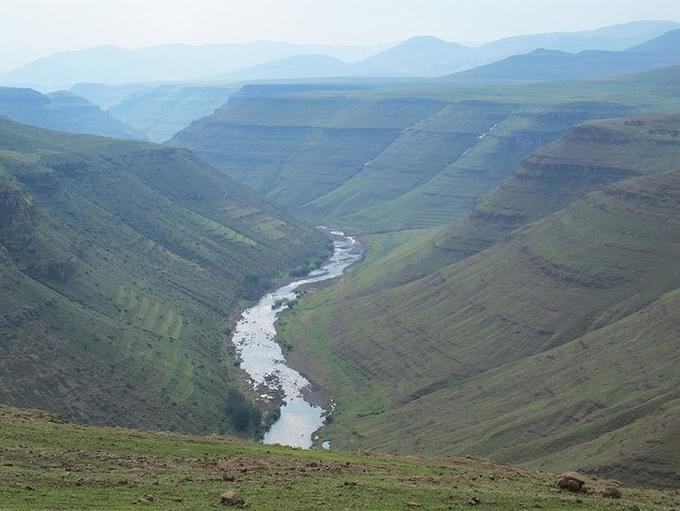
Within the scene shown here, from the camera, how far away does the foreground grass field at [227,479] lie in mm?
48219

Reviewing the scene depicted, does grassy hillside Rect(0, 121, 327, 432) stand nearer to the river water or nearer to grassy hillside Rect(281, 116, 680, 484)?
the river water

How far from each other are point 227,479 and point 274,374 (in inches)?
3820

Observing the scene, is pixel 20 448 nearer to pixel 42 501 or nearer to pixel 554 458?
pixel 42 501

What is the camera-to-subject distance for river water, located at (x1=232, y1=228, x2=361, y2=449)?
12462 cm

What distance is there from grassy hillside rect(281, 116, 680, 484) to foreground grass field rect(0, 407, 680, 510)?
2734 cm

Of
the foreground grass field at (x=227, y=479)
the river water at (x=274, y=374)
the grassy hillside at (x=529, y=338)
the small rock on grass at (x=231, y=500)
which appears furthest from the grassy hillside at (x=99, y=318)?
the small rock on grass at (x=231, y=500)

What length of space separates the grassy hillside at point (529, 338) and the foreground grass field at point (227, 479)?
2734 cm

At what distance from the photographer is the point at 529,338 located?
136 m

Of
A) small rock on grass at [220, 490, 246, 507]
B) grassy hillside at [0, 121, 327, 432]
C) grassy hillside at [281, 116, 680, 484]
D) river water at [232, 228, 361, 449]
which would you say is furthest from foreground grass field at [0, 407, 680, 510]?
river water at [232, 228, 361, 449]

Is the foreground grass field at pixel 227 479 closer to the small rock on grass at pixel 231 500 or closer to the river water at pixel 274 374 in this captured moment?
the small rock on grass at pixel 231 500

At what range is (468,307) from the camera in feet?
505

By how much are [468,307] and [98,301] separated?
60607mm

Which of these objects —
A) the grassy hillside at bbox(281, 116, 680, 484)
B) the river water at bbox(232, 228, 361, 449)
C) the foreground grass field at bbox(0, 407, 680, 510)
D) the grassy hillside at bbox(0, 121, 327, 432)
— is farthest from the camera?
the river water at bbox(232, 228, 361, 449)

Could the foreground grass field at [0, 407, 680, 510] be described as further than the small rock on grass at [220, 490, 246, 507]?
Yes
